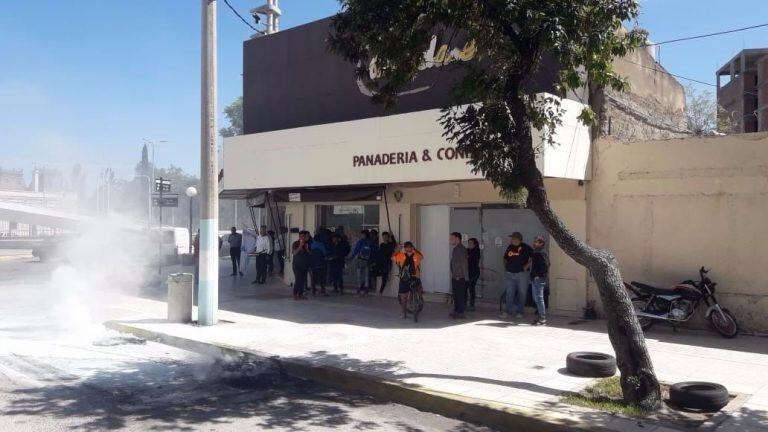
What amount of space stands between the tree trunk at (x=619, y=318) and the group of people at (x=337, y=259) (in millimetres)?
7707

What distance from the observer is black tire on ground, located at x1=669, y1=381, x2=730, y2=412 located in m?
5.85

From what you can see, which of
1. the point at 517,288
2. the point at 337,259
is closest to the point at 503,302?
the point at 517,288

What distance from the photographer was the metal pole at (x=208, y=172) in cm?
1091

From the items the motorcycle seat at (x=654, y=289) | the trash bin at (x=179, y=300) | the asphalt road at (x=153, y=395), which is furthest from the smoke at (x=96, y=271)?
the motorcycle seat at (x=654, y=289)

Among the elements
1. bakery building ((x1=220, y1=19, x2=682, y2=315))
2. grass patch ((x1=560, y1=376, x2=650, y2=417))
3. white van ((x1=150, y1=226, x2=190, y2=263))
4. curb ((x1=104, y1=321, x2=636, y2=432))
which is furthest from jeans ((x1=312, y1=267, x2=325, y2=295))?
white van ((x1=150, y1=226, x2=190, y2=263))

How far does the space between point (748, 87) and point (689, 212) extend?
40.8 metres

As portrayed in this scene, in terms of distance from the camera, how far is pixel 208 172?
35.9ft

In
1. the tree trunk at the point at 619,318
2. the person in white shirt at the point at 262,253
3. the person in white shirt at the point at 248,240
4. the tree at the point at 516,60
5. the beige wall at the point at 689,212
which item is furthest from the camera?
the person in white shirt at the point at 248,240

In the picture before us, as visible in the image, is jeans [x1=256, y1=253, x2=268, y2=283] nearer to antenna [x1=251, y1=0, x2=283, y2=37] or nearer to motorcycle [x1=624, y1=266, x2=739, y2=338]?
antenna [x1=251, y1=0, x2=283, y2=37]

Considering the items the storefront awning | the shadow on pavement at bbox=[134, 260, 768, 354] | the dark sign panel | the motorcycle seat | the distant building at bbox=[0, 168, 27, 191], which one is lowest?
the shadow on pavement at bbox=[134, 260, 768, 354]

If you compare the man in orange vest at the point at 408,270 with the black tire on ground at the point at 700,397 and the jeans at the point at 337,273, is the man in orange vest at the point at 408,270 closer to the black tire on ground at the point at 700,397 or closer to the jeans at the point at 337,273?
the jeans at the point at 337,273

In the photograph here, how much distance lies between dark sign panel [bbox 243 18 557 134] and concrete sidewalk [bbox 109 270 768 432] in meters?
4.61

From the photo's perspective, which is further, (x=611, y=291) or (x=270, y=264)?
(x=270, y=264)

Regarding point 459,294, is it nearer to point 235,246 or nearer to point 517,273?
point 517,273
